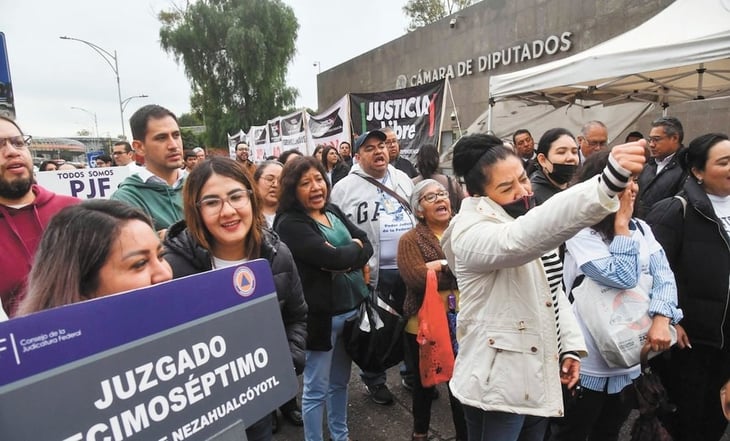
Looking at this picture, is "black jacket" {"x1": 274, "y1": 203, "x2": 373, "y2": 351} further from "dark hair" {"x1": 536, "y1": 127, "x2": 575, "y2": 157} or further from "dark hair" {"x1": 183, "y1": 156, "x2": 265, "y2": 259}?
"dark hair" {"x1": 536, "y1": 127, "x2": 575, "y2": 157}

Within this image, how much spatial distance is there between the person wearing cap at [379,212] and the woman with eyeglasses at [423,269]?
0.30 metres

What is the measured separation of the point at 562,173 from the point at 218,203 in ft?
6.70

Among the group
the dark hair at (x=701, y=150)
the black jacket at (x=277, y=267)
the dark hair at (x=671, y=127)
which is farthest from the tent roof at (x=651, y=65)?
the black jacket at (x=277, y=267)

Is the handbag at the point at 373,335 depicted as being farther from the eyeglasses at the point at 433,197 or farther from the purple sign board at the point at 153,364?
the purple sign board at the point at 153,364

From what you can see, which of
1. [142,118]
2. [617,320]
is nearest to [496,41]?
[142,118]

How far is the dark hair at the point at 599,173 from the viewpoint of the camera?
197 centimetres

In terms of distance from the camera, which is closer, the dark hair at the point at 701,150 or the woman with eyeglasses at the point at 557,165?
the dark hair at the point at 701,150

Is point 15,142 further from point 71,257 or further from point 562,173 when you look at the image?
point 562,173

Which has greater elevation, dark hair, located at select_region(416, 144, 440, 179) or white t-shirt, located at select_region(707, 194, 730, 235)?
dark hair, located at select_region(416, 144, 440, 179)

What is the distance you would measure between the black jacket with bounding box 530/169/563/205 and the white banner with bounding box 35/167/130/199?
377 cm

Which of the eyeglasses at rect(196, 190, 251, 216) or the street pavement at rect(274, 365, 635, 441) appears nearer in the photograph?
the eyeglasses at rect(196, 190, 251, 216)

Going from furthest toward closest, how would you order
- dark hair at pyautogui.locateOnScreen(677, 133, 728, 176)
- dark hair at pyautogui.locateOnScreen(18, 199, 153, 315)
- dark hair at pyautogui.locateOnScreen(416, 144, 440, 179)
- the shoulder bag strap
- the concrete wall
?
1. the concrete wall
2. dark hair at pyautogui.locateOnScreen(416, 144, 440, 179)
3. the shoulder bag strap
4. dark hair at pyautogui.locateOnScreen(677, 133, 728, 176)
5. dark hair at pyautogui.locateOnScreen(18, 199, 153, 315)

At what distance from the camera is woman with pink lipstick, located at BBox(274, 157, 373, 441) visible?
230 centimetres

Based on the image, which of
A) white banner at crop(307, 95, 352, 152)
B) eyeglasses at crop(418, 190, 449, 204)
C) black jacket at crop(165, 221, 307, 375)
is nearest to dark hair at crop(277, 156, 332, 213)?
black jacket at crop(165, 221, 307, 375)
